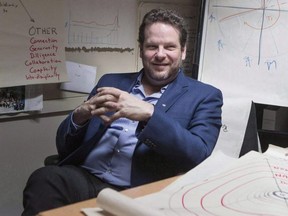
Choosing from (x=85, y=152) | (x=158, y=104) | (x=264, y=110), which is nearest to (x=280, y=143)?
(x=264, y=110)

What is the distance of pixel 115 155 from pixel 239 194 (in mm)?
791

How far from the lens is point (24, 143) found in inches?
76.3

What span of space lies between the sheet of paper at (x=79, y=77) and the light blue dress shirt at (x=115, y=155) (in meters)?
0.55

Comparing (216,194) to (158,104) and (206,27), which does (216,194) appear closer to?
(158,104)

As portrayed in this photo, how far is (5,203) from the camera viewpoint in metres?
1.93

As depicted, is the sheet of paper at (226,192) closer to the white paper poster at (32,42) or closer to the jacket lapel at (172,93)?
the jacket lapel at (172,93)

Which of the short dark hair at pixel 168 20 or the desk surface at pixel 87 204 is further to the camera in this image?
the short dark hair at pixel 168 20

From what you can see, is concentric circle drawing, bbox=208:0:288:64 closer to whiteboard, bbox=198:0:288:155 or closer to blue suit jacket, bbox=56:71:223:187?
whiteboard, bbox=198:0:288:155

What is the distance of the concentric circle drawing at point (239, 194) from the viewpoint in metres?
0.70

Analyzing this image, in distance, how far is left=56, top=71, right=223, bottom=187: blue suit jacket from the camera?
1314 millimetres

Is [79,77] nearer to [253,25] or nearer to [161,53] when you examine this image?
[161,53]

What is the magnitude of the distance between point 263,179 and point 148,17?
1066 mm

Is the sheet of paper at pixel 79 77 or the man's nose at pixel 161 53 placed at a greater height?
the man's nose at pixel 161 53

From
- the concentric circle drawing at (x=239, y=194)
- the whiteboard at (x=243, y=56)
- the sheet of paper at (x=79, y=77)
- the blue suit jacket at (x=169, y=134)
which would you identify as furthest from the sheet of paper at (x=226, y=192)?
the sheet of paper at (x=79, y=77)
